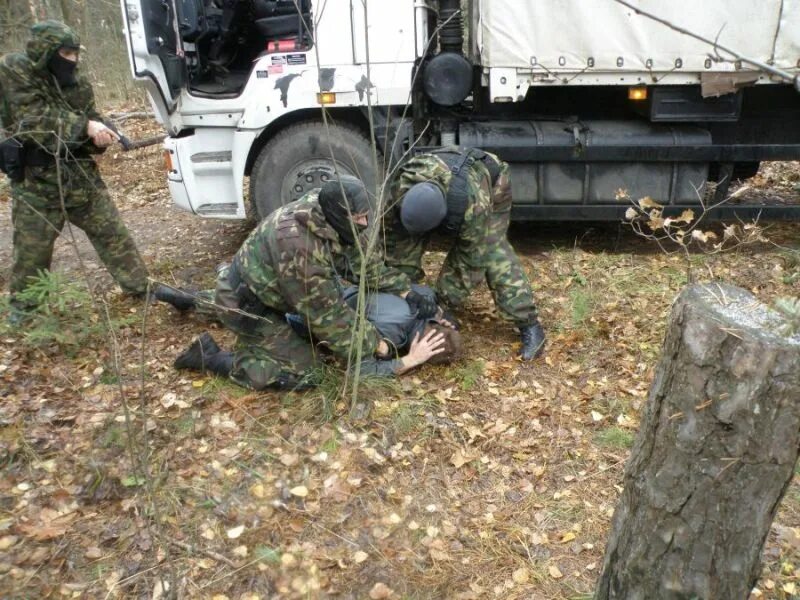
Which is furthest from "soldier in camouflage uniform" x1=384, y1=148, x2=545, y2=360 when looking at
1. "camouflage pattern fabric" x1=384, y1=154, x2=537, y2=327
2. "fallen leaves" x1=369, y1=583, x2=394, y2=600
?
"fallen leaves" x1=369, y1=583, x2=394, y2=600

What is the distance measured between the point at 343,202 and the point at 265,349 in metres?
1.01

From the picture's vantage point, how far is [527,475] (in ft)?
10.9

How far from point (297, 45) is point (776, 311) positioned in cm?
446

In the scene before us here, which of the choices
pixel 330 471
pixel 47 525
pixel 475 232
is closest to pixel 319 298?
pixel 330 471

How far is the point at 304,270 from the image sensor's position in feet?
11.3

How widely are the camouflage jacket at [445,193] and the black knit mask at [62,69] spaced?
2.24 meters

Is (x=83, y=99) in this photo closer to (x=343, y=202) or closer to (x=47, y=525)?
(x=343, y=202)

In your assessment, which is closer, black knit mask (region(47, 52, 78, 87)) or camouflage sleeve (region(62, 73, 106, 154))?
black knit mask (region(47, 52, 78, 87))

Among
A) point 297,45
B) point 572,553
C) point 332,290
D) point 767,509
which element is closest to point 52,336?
point 332,290

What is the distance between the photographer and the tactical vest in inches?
157

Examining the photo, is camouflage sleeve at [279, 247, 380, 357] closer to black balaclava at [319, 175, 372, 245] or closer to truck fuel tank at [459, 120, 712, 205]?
black balaclava at [319, 175, 372, 245]

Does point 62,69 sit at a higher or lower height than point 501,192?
higher

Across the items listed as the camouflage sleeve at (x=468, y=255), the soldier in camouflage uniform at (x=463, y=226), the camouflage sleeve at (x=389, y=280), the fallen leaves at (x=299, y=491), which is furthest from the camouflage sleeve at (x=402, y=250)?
the fallen leaves at (x=299, y=491)

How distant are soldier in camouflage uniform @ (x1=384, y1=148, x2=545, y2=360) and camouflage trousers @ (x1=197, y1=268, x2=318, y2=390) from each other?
963 mm
